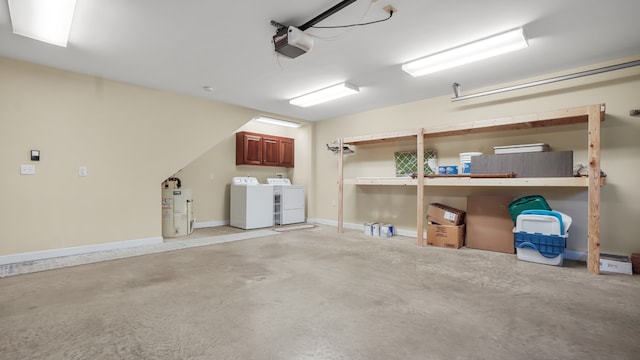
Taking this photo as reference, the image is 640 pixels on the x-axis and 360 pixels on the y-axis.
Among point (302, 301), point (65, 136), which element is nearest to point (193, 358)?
point (302, 301)

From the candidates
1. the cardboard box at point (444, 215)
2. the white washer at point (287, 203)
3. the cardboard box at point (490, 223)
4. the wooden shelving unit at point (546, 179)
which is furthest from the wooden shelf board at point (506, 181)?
the white washer at point (287, 203)

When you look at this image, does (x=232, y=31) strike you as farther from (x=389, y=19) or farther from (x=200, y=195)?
(x=200, y=195)

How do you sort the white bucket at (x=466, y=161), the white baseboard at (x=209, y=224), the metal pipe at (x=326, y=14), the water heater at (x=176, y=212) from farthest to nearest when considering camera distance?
the white baseboard at (x=209, y=224), the water heater at (x=176, y=212), the white bucket at (x=466, y=161), the metal pipe at (x=326, y=14)

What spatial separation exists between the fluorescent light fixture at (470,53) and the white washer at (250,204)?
3.98 metres

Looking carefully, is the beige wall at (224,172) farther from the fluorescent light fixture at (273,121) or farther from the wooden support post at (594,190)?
the wooden support post at (594,190)

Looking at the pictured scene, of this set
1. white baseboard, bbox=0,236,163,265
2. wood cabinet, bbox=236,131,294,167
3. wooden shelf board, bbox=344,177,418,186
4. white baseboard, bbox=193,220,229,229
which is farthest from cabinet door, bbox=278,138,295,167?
white baseboard, bbox=0,236,163,265

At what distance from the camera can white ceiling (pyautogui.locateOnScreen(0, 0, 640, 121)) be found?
→ 2.54 meters

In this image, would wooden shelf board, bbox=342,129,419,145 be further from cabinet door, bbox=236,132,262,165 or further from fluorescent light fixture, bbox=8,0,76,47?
fluorescent light fixture, bbox=8,0,76,47

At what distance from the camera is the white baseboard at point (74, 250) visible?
143 inches

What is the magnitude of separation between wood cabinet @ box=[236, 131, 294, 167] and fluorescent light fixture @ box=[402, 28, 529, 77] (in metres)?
4.15

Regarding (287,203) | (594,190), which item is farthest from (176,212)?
(594,190)

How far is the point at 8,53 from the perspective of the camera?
3469 mm

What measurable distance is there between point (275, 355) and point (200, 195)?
17.3ft

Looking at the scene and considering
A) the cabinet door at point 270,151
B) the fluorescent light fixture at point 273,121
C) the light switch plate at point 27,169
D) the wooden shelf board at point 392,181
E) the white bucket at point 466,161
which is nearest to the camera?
the light switch plate at point 27,169
